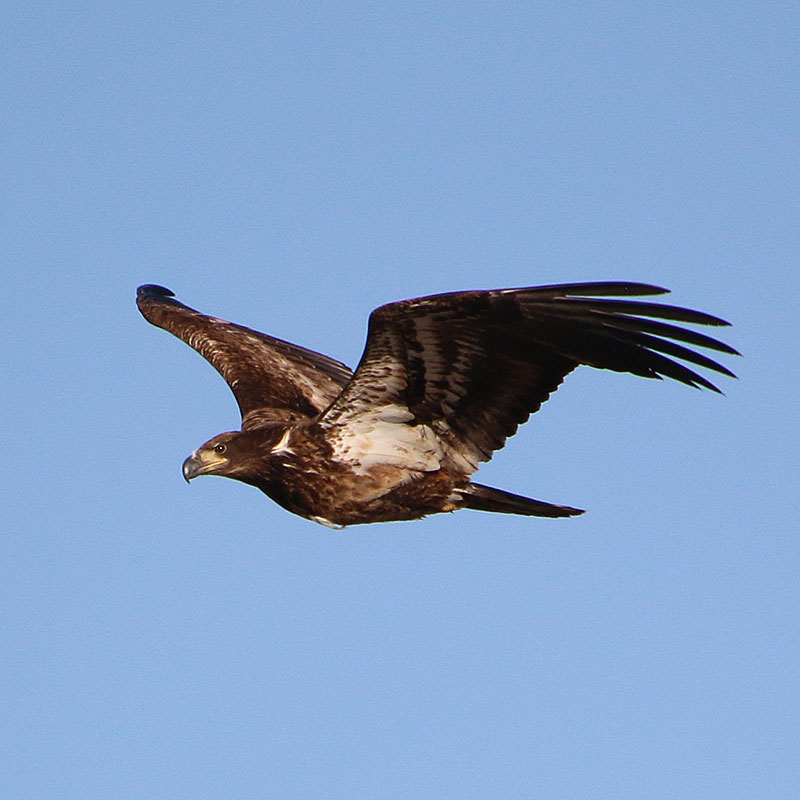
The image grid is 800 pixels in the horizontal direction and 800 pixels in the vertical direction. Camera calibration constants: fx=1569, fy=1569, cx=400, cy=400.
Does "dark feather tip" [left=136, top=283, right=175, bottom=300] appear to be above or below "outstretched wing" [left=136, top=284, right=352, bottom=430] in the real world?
above

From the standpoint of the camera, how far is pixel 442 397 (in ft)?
32.7

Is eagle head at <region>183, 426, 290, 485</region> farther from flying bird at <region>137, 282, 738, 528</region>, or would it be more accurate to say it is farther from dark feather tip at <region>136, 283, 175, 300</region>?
dark feather tip at <region>136, 283, 175, 300</region>

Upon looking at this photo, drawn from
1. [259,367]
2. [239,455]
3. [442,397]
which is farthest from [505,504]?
[259,367]

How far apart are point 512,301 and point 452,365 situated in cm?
73

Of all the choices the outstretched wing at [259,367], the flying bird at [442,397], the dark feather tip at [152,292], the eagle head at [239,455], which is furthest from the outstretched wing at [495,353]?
the dark feather tip at [152,292]

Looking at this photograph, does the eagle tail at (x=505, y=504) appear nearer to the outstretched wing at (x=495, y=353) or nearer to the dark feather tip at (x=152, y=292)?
the outstretched wing at (x=495, y=353)

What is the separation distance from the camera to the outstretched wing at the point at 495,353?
896cm

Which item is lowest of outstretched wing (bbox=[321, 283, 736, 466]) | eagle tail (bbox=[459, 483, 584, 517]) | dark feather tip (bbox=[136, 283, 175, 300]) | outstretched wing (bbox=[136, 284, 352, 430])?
eagle tail (bbox=[459, 483, 584, 517])

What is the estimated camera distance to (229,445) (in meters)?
10.4

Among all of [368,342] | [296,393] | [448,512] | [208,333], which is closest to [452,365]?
[368,342]

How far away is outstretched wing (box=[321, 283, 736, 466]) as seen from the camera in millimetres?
8958

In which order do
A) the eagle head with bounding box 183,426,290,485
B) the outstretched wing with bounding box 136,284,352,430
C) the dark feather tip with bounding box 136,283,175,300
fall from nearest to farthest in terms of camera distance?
the eagle head with bounding box 183,426,290,485
the outstretched wing with bounding box 136,284,352,430
the dark feather tip with bounding box 136,283,175,300

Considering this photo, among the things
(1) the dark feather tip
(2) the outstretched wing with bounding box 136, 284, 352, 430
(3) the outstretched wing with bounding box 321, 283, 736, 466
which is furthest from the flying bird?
(1) the dark feather tip

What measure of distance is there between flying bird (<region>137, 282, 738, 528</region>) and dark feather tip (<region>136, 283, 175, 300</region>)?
422 cm
